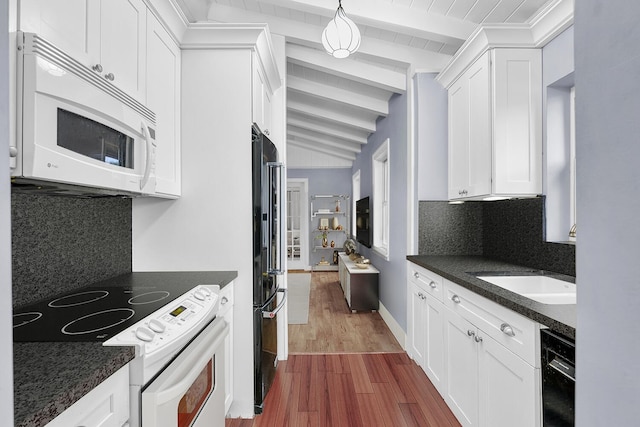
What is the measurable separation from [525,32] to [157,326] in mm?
2512

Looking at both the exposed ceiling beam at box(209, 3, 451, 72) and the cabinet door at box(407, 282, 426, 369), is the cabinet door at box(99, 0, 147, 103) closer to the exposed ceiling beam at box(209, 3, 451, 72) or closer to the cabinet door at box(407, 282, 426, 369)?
the exposed ceiling beam at box(209, 3, 451, 72)

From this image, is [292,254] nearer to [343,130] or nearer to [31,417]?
[343,130]

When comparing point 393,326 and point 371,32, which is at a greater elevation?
point 371,32

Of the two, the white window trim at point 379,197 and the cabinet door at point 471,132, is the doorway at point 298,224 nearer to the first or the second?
the white window trim at point 379,197

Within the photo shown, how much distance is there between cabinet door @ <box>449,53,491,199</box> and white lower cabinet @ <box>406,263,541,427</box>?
27.8 inches

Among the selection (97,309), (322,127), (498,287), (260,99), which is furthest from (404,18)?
(322,127)

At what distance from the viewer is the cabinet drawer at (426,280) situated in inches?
87.0

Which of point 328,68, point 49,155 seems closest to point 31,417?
point 49,155

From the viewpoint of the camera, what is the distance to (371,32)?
2812mm

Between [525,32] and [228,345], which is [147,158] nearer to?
[228,345]

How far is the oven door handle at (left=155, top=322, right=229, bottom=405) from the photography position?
982mm

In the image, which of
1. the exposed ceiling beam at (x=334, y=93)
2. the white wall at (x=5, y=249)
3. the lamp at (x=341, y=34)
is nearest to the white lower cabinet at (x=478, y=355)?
the white wall at (x=5, y=249)

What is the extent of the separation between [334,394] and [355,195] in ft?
16.2

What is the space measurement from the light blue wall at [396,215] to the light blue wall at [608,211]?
8.46 ft
